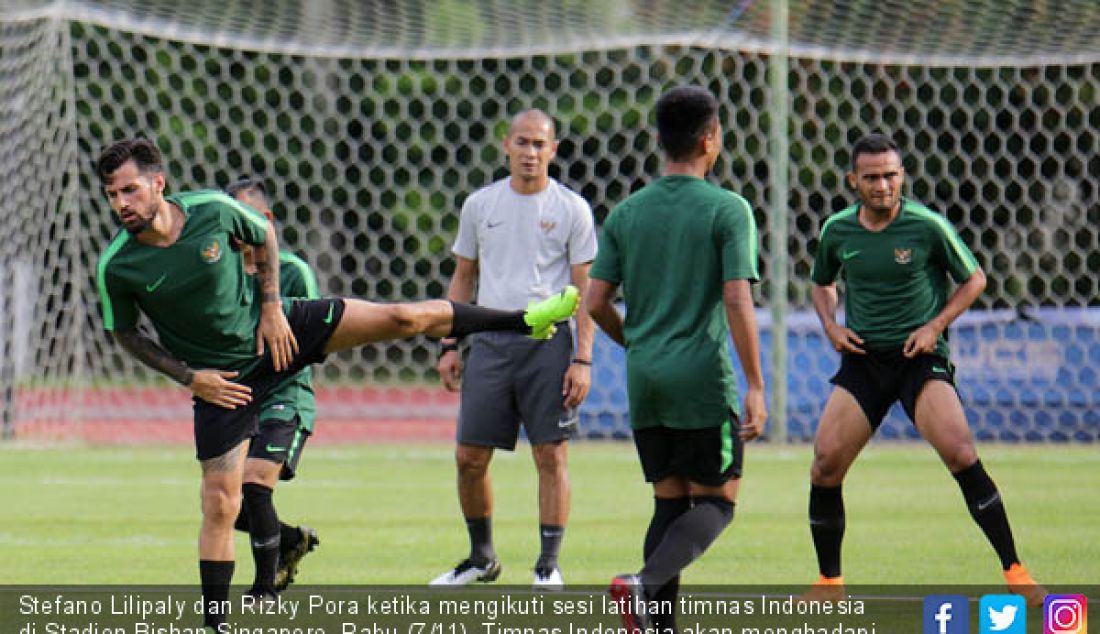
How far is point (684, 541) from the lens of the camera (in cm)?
584

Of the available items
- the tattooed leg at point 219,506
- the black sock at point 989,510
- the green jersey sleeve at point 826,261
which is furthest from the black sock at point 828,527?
the tattooed leg at point 219,506

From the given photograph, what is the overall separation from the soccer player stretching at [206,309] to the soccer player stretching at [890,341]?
2.22 meters

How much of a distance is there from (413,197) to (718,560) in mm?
11007

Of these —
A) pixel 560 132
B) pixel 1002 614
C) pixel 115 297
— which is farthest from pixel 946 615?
pixel 560 132

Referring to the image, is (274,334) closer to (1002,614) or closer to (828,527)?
(828,527)

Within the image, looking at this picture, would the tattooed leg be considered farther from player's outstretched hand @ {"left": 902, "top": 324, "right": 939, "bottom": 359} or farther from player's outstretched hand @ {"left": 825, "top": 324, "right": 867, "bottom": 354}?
player's outstretched hand @ {"left": 902, "top": 324, "right": 939, "bottom": 359}

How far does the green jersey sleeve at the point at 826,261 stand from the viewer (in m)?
7.81

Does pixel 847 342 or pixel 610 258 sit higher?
pixel 610 258

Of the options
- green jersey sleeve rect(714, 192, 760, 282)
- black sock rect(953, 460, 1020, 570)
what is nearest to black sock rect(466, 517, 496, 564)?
black sock rect(953, 460, 1020, 570)

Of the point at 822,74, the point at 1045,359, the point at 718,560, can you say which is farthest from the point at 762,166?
the point at 718,560

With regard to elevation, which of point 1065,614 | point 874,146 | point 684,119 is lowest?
point 1065,614

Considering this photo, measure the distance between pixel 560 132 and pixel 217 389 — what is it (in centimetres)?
1208

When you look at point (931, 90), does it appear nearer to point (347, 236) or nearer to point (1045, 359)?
point (1045, 359)

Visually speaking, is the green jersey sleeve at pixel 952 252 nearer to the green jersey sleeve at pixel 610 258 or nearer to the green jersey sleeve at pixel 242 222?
the green jersey sleeve at pixel 610 258
